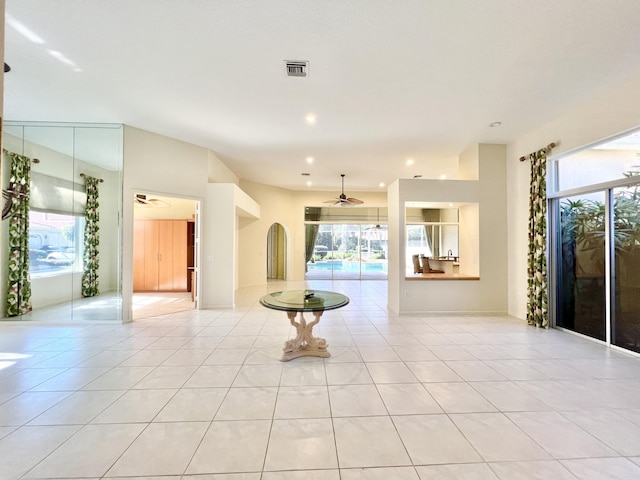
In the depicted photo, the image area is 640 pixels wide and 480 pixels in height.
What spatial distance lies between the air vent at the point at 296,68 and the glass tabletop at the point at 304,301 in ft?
8.95

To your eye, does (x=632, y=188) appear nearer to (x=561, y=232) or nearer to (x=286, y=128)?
(x=561, y=232)

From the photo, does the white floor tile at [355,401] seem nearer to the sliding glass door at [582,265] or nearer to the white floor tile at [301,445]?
the white floor tile at [301,445]

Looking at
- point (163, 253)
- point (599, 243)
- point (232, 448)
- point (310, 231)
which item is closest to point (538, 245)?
point (599, 243)

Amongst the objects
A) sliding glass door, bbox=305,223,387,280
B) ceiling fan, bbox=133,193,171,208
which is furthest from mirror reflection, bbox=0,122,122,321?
sliding glass door, bbox=305,223,387,280

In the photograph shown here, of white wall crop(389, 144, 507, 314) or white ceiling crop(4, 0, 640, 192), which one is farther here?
white wall crop(389, 144, 507, 314)

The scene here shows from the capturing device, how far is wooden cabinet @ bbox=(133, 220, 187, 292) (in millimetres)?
8039

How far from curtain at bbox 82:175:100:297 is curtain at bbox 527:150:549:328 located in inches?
316

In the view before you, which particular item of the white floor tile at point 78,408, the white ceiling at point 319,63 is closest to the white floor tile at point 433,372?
the white floor tile at point 78,408

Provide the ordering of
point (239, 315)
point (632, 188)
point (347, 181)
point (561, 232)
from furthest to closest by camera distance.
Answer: point (347, 181)
point (239, 315)
point (561, 232)
point (632, 188)

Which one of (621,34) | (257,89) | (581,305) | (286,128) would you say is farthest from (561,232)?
(257,89)

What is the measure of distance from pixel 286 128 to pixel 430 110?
2.36 metres

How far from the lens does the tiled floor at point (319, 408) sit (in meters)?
1.78

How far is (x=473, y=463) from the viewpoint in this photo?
1785mm

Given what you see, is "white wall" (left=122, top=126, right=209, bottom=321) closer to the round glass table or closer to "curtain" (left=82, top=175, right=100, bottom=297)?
"curtain" (left=82, top=175, right=100, bottom=297)
